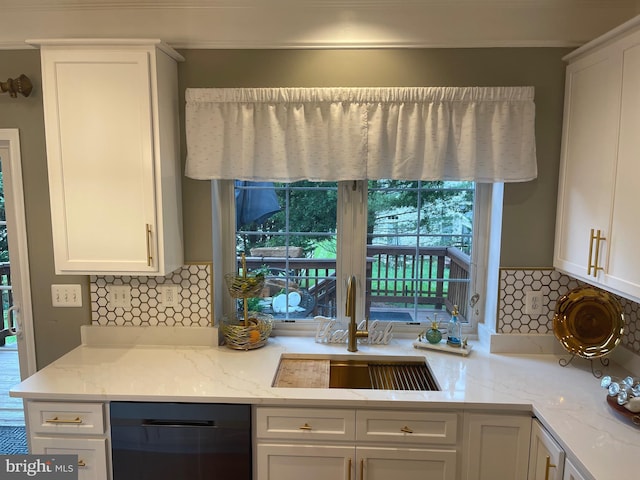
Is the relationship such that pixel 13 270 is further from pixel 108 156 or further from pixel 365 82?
pixel 365 82

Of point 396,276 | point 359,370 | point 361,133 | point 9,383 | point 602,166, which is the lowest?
point 9,383

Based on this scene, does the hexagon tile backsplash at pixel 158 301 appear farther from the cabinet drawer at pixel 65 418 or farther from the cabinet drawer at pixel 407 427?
the cabinet drawer at pixel 407 427

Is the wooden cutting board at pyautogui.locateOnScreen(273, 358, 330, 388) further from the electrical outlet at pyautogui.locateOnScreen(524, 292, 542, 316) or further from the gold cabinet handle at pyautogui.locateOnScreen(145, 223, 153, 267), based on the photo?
the electrical outlet at pyautogui.locateOnScreen(524, 292, 542, 316)

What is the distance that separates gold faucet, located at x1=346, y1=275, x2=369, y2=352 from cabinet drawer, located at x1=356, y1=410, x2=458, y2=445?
1.53ft

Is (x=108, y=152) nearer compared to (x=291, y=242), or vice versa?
(x=108, y=152)

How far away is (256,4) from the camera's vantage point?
6.43ft

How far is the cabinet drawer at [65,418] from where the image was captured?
1.67 metres

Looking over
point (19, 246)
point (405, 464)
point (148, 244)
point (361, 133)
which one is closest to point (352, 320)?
point (405, 464)

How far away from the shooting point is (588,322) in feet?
6.27

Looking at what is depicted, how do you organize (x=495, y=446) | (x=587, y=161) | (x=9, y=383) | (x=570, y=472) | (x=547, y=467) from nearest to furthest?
(x=570, y=472) → (x=547, y=467) → (x=495, y=446) → (x=587, y=161) → (x=9, y=383)

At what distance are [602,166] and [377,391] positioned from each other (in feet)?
4.14

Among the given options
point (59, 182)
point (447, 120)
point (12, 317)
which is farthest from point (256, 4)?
point (12, 317)

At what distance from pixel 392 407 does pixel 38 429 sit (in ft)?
4.67

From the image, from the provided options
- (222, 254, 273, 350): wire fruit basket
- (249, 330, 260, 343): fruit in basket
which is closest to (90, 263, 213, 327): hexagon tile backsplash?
(222, 254, 273, 350): wire fruit basket
